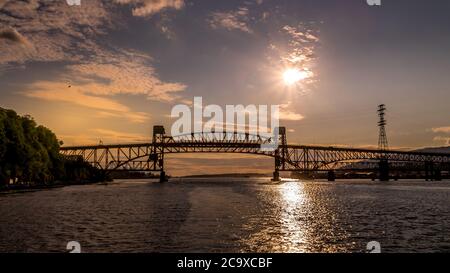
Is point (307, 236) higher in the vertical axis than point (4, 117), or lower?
lower

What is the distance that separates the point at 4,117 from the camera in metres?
87.8
